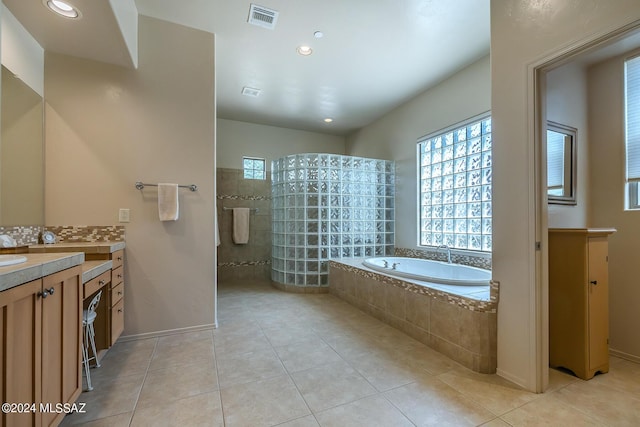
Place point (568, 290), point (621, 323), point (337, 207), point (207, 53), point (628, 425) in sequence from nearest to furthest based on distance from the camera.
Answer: point (628, 425) < point (568, 290) < point (621, 323) < point (207, 53) < point (337, 207)

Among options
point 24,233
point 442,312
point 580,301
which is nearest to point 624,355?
point 580,301

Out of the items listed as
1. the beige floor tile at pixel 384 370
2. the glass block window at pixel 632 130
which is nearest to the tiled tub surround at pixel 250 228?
the beige floor tile at pixel 384 370

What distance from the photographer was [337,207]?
4.06 m

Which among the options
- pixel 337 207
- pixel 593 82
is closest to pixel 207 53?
pixel 337 207

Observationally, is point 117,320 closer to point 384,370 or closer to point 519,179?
point 384,370

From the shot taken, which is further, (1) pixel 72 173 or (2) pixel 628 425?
(1) pixel 72 173

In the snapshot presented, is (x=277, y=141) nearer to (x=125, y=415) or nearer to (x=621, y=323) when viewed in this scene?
(x=125, y=415)

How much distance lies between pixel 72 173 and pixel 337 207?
2.90 meters

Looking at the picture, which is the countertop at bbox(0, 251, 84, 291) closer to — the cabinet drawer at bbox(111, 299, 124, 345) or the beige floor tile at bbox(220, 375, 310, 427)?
the cabinet drawer at bbox(111, 299, 124, 345)

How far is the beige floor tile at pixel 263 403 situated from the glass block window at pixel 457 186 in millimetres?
2529

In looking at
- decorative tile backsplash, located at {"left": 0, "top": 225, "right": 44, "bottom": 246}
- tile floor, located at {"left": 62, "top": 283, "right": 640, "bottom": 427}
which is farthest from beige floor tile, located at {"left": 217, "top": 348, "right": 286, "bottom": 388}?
decorative tile backsplash, located at {"left": 0, "top": 225, "right": 44, "bottom": 246}

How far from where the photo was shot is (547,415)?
1.46 metres

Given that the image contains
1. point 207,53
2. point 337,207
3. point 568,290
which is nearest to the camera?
point 568,290

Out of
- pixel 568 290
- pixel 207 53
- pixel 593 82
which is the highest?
pixel 207 53
